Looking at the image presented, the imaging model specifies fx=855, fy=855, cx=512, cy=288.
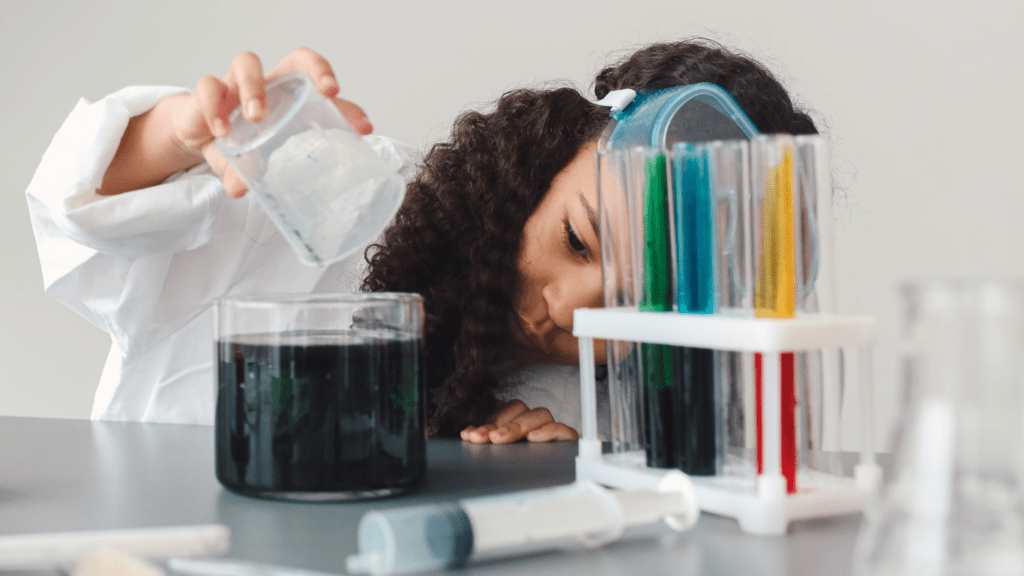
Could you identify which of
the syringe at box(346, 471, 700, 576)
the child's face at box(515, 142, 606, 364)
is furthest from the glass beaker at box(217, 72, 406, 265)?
the child's face at box(515, 142, 606, 364)

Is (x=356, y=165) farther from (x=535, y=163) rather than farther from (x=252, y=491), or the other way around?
(x=535, y=163)

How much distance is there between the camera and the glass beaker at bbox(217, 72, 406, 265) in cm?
59

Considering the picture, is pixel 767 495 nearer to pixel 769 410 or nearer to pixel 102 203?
pixel 769 410

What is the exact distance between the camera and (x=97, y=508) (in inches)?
21.4

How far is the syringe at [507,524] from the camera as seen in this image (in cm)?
43

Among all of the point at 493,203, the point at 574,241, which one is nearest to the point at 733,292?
the point at 574,241

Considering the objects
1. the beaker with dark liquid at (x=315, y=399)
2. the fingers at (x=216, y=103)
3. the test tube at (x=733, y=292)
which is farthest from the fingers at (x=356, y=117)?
the test tube at (x=733, y=292)

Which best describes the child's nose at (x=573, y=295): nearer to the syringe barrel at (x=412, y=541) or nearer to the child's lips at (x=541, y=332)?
the child's lips at (x=541, y=332)

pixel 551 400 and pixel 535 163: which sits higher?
pixel 535 163

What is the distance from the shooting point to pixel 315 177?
60 cm

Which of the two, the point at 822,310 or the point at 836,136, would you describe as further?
the point at 836,136

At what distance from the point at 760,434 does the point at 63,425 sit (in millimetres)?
688

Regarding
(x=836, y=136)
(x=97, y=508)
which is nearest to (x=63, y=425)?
(x=97, y=508)

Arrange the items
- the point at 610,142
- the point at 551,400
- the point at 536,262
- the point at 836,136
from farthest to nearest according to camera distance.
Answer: the point at 836,136
the point at 551,400
the point at 536,262
the point at 610,142
